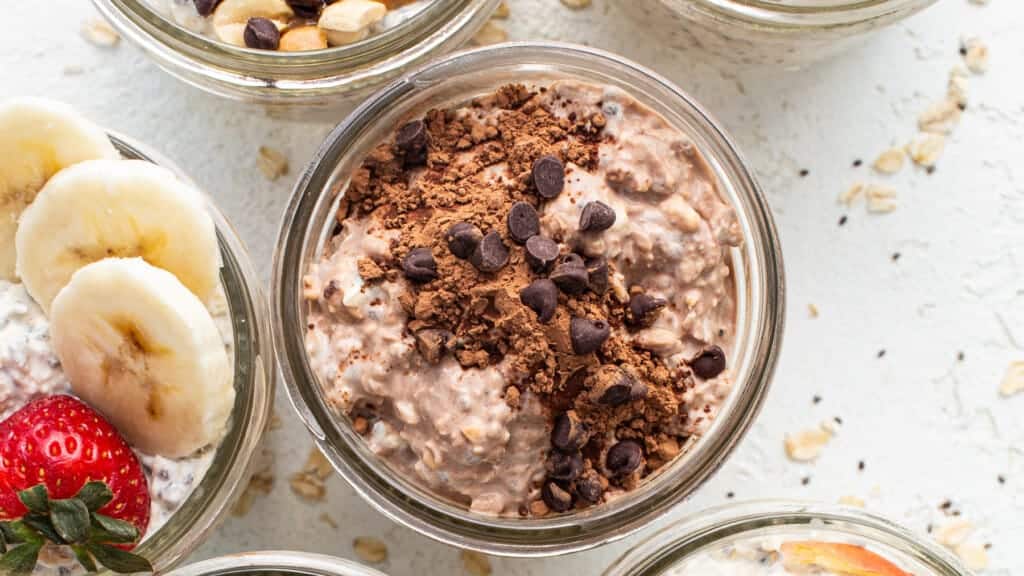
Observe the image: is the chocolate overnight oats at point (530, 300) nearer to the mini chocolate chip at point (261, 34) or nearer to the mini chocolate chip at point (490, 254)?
the mini chocolate chip at point (490, 254)

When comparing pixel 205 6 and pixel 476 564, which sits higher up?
pixel 205 6

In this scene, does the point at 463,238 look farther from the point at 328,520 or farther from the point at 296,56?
the point at 328,520

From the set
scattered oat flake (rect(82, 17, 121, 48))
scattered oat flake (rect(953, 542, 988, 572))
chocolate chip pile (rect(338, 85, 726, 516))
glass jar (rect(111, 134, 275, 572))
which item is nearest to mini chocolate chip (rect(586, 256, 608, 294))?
chocolate chip pile (rect(338, 85, 726, 516))

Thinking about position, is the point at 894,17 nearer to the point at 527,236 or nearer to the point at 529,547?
the point at 527,236

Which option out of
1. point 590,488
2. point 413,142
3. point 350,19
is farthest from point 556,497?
point 350,19

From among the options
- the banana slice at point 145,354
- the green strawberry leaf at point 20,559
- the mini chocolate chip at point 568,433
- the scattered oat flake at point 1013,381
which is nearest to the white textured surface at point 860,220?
the scattered oat flake at point 1013,381

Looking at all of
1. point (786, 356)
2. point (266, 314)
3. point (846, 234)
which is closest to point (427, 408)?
point (266, 314)
